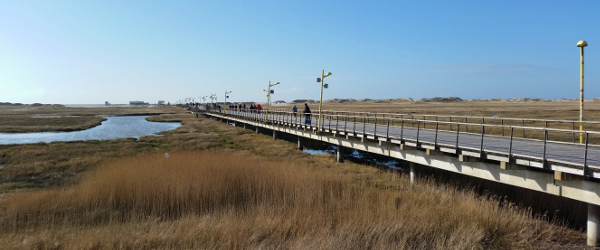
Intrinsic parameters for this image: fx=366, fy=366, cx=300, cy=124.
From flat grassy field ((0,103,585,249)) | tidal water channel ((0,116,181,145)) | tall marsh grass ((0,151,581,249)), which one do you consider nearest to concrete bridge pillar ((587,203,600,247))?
flat grassy field ((0,103,585,249))

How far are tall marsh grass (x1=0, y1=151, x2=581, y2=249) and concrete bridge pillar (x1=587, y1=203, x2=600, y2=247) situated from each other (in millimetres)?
475

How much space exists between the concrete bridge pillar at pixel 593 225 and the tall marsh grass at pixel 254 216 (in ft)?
1.56

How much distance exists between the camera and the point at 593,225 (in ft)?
27.8

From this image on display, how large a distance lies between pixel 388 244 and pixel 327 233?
1339 mm

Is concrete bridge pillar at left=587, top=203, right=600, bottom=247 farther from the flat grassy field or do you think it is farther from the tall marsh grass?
the tall marsh grass

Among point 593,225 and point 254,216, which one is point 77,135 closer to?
point 254,216

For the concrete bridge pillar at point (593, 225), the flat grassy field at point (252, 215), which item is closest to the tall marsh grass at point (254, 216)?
the flat grassy field at point (252, 215)

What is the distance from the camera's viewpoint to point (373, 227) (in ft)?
27.8

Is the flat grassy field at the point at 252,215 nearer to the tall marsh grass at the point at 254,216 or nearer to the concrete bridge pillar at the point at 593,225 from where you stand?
the tall marsh grass at the point at 254,216

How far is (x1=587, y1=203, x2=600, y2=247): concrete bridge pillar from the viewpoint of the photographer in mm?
8422

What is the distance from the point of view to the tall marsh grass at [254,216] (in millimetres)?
7848

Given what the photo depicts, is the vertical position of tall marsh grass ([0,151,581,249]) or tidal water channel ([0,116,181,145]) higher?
tall marsh grass ([0,151,581,249])

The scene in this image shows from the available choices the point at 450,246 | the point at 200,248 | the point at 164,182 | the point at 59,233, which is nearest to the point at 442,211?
the point at 450,246

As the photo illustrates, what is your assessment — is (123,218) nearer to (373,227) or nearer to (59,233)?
(59,233)
